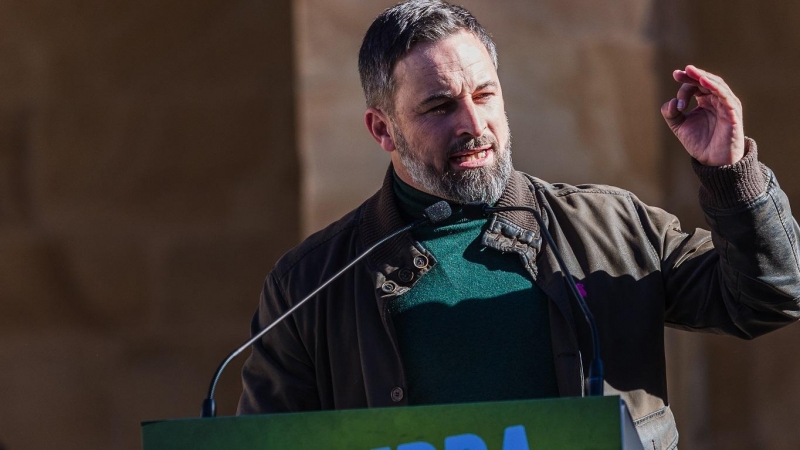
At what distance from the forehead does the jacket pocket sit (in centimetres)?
74

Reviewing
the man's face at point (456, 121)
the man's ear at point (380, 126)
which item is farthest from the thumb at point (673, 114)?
the man's ear at point (380, 126)

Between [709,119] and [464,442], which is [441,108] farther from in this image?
[464,442]

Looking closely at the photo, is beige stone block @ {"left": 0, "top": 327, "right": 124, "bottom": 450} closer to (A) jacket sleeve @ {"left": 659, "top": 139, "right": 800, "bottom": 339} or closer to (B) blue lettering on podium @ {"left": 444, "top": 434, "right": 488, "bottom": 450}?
(A) jacket sleeve @ {"left": 659, "top": 139, "right": 800, "bottom": 339}

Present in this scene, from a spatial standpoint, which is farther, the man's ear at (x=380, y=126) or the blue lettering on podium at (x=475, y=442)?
the man's ear at (x=380, y=126)

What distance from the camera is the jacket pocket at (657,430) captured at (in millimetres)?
2307

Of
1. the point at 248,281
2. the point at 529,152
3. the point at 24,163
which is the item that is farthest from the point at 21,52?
the point at 529,152

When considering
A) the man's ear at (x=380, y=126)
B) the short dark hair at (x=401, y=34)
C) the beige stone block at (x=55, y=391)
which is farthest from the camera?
the beige stone block at (x=55, y=391)

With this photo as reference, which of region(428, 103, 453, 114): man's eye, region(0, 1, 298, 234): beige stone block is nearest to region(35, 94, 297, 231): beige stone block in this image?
region(0, 1, 298, 234): beige stone block

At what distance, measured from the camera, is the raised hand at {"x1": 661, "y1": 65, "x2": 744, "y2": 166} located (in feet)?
7.01

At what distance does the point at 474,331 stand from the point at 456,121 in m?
0.43

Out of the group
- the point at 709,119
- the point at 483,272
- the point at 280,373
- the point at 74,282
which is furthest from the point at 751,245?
the point at 74,282

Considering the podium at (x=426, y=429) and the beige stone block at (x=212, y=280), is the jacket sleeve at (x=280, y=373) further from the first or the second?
the beige stone block at (x=212, y=280)

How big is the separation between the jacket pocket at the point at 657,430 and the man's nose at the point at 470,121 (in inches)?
25.2

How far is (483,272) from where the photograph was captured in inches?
96.0
